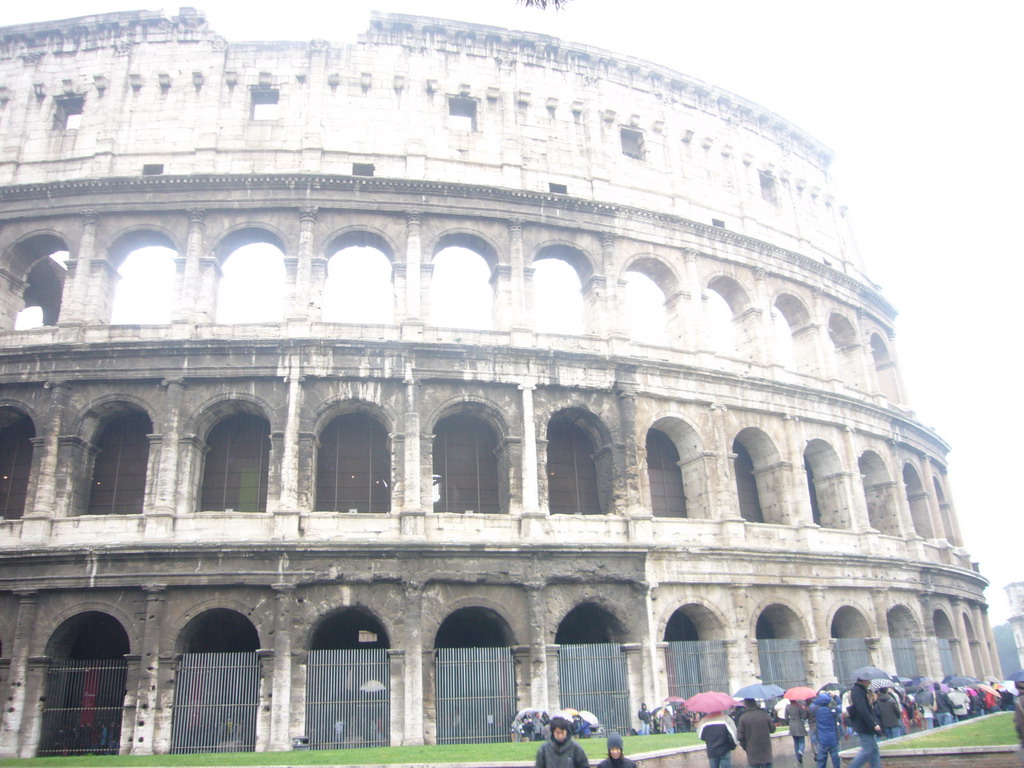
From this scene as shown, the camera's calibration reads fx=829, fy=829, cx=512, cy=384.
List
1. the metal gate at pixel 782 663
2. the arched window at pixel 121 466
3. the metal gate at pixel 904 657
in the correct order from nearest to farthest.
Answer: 1. the arched window at pixel 121 466
2. the metal gate at pixel 782 663
3. the metal gate at pixel 904 657

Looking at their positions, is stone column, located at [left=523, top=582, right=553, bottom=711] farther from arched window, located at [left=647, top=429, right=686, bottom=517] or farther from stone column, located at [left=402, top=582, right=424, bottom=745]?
arched window, located at [left=647, top=429, right=686, bottom=517]

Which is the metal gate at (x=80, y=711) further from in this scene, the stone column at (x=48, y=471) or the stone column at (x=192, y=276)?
the stone column at (x=192, y=276)

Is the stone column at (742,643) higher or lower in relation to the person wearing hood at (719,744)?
higher

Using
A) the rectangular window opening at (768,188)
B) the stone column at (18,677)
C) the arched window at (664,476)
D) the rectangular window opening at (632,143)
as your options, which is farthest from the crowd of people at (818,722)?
the rectangular window opening at (632,143)

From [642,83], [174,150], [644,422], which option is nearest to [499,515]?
[644,422]

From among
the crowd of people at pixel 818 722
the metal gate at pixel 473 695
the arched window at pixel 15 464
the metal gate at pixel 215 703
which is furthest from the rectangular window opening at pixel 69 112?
the crowd of people at pixel 818 722

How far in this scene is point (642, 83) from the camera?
974 inches

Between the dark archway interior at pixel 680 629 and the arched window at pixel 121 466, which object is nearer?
the arched window at pixel 121 466

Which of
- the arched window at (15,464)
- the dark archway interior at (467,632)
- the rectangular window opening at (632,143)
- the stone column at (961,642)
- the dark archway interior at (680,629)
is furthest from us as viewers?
the stone column at (961,642)

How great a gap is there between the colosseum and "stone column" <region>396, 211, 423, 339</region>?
0.26ft

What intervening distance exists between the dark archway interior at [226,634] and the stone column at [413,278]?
732cm

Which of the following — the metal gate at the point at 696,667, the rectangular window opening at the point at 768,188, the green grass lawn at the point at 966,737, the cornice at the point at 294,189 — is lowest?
the green grass lawn at the point at 966,737

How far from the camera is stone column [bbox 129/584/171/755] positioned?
15781 millimetres

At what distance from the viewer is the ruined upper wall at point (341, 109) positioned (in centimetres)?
2122
